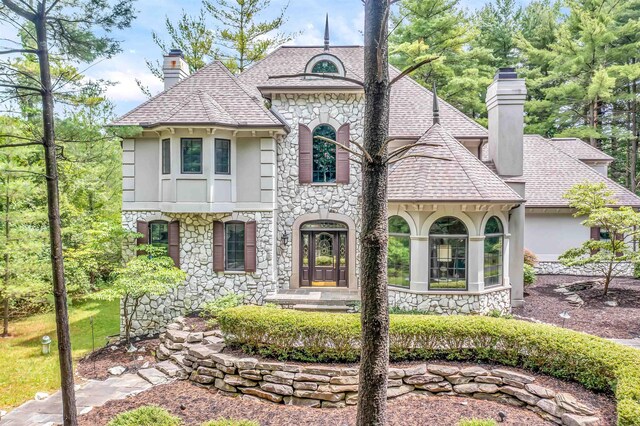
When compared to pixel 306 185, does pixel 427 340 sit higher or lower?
lower

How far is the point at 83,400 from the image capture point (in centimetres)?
674

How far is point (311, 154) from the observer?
11.8 metres

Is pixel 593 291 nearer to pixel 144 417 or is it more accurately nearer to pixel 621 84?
pixel 144 417

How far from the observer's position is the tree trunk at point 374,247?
12.2ft

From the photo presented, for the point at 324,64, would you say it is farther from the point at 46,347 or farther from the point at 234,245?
the point at 46,347

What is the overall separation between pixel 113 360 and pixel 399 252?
8.18 metres

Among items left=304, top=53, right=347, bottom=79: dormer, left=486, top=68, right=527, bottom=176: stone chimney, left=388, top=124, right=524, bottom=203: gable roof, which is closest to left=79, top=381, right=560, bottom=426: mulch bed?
left=388, top=124, right=524, bottom=203: gable roof

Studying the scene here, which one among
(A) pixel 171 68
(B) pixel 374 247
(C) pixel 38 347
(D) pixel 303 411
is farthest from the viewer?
(A) pixel 171 68

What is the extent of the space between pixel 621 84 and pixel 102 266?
32.4 m

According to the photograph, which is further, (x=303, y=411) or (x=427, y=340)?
(x=427, y=340)

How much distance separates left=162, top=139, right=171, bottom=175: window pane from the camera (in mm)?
10648

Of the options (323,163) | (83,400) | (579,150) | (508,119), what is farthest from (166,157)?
(579,150)

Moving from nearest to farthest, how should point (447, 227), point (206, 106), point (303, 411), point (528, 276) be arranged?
point (303, 411)
point (447, 227)
point (206, 106)
point (528, 276)

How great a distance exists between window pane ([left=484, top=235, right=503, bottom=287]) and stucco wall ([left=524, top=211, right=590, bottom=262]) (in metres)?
7.49
